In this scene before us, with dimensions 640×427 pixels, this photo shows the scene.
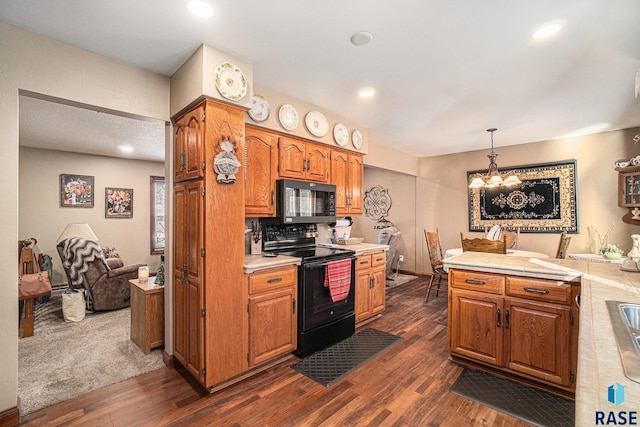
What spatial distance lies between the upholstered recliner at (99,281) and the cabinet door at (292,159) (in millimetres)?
2917

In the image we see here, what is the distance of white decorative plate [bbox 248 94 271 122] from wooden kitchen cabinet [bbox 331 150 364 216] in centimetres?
105

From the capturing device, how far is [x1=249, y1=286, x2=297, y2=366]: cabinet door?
7.98 ft

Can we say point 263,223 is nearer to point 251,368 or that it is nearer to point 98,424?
point 251,368

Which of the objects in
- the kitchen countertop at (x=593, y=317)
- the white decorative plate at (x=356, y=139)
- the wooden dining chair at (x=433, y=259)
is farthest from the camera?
the wooden dining chair at (x=433, y=259)

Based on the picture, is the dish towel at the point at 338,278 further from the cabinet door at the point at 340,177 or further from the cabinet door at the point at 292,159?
the cabinet door at the point at 292,159

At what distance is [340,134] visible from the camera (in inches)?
145

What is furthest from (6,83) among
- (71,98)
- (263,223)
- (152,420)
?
(152,420)

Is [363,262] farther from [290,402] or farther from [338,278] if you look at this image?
[290,402]

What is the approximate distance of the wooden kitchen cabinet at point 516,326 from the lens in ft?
6.88

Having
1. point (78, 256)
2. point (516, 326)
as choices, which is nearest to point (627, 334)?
point (516, 326)

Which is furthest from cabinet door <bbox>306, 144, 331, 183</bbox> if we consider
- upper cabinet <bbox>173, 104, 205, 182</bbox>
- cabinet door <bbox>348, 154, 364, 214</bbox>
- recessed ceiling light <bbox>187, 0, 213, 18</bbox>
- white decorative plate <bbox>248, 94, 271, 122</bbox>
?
recessed ceiling light <bbox>187, 0, 213, 18</bbox>

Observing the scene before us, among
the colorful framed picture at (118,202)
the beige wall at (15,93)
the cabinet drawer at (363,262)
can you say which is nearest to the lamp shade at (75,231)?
the colorful framed picture at (118,202)

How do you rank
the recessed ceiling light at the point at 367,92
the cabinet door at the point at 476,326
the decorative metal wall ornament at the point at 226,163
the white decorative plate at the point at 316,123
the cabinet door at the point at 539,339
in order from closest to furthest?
the cabinet door at the point at 539,339 < the decorative metal wall ornament at the point at 226,163 < the cabinet door at the point at 476,326 < the recessed ceiling light at the point at 367,92 < the white decorative plate at the point at 316,123

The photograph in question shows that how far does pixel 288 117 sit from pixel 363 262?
186cm
